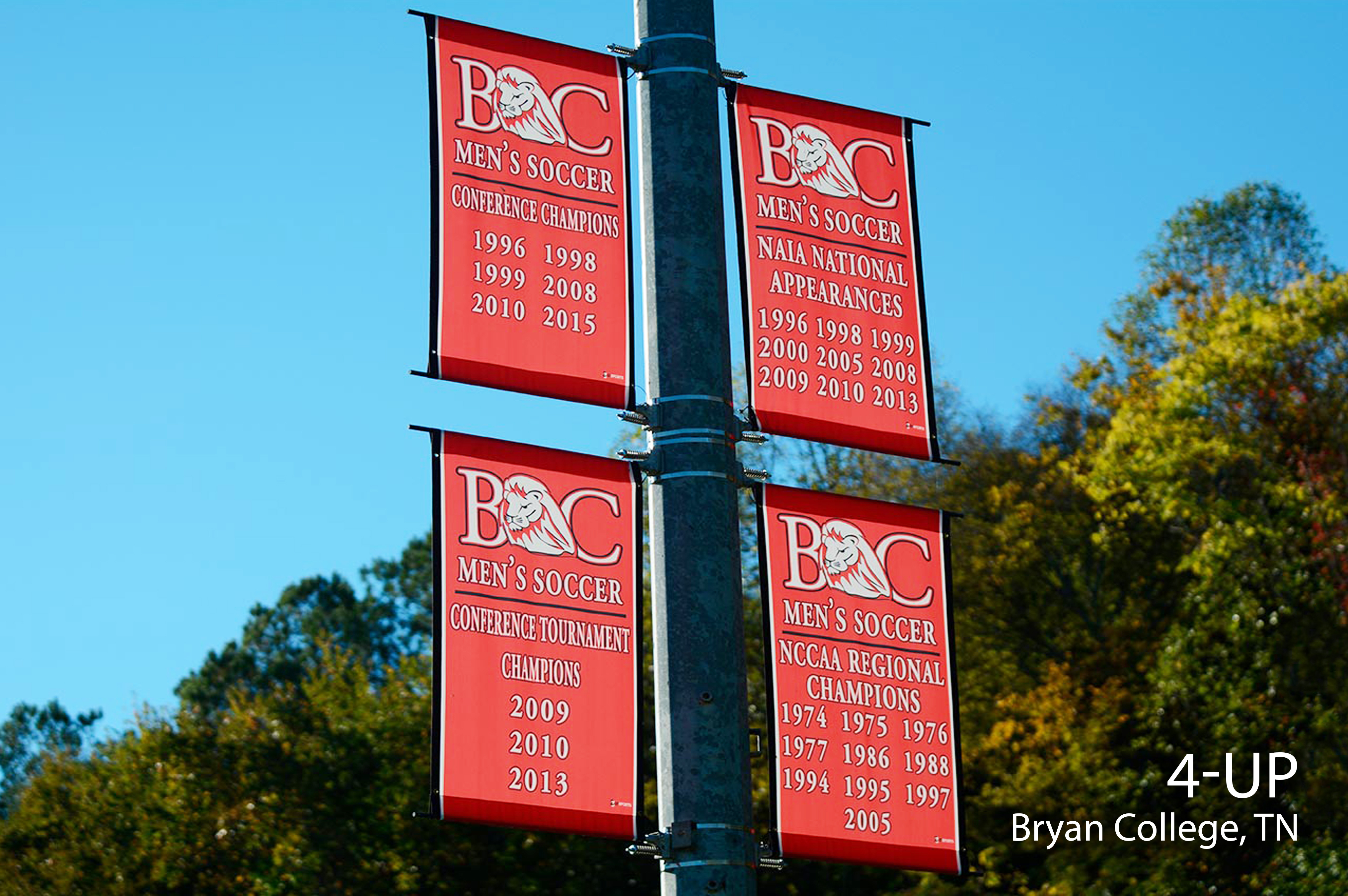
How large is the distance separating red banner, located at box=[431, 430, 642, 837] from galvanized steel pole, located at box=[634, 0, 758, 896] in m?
0.32

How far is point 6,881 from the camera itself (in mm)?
32031

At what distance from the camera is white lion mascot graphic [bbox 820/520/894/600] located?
7902mm

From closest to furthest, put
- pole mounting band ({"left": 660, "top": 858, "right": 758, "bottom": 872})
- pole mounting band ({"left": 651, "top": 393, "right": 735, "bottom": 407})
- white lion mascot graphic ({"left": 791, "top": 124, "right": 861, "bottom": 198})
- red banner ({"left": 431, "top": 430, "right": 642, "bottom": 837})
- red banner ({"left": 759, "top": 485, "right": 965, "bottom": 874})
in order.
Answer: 1. pole mounting band ({"left": 660, "top": 858, "right": 758, "bottom": 872})
2. red banner ({"left": 431, "top": 430, "right": 642, "bottom": 837})
3. pole mounting band ({"left": 651, "top": 393, "right": 735, "bottom": 407})
4. red banner ({"left": 759, "top": 485, "right": 965, "bottom": 874})
5. white lion mascot graphic ({"left": 791, "top": 124, "right": 861, "bottom": 198})

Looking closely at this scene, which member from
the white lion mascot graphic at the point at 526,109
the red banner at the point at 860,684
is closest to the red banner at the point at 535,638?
the red banner at the point at 860,684

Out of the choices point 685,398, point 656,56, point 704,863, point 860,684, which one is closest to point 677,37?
point 656,56

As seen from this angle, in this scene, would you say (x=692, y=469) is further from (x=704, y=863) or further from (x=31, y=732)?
(x=31, y=732)

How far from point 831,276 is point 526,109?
4.79ft

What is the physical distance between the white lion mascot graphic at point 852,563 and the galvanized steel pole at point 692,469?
1.74ft

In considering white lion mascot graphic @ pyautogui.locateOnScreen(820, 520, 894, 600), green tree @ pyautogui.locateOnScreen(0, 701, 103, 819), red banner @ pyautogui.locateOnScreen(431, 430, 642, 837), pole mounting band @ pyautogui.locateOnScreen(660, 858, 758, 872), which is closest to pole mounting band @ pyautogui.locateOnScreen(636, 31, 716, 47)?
red banner @ pyautogui.locateOnScreen(431, 430, 642, 837)

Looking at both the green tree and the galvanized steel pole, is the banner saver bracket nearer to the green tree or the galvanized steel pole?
the galvanized steel pole

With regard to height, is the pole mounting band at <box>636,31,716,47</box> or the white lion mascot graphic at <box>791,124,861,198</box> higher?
the pole mounting band at <box>636,31,716,47</box>

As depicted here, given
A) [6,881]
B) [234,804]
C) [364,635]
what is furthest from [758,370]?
[364,635]

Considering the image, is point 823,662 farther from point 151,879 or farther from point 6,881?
point 6,881

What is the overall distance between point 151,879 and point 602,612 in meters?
25.1
